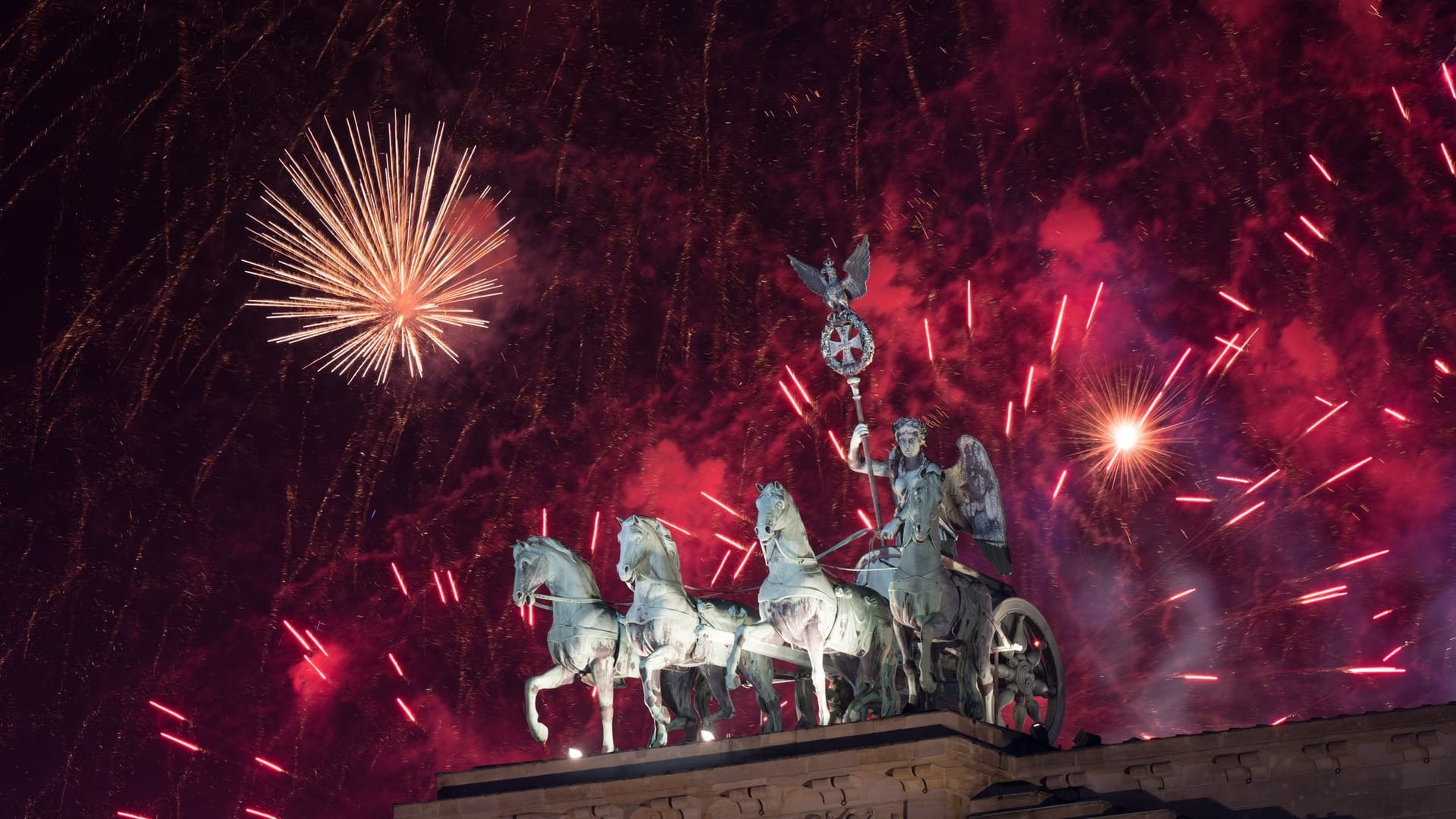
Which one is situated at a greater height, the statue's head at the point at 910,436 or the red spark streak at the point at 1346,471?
the red spark streak at the point at 1346,471

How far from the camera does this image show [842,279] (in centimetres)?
2409

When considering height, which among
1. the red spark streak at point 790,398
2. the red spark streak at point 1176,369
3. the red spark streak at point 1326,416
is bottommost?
the red spark streak at point 1326,416

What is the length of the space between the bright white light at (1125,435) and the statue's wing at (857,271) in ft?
22.6

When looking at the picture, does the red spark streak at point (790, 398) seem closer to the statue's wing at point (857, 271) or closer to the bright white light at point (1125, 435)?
the bright white light at point (1125, 435)

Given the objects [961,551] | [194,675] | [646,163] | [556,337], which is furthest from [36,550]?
[961,551]

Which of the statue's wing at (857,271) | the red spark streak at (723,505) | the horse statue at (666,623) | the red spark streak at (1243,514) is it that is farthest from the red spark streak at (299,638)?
the red spark streak at (1243,514)

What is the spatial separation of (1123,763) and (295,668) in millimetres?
16852

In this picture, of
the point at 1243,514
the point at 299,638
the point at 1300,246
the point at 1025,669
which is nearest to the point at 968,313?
the point at 1300,246

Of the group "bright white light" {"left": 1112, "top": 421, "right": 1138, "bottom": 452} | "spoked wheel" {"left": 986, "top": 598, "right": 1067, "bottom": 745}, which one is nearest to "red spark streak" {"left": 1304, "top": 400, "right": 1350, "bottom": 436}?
"bright white light" {"left": 1112, "top": 421, "right": 1138, "bottom": 452}

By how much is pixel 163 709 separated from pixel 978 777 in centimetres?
1620

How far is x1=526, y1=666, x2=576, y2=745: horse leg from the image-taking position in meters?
22.5

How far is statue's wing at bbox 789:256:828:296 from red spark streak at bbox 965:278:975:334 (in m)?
6.72

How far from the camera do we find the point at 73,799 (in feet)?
103

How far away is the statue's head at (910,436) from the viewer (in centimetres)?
2234
